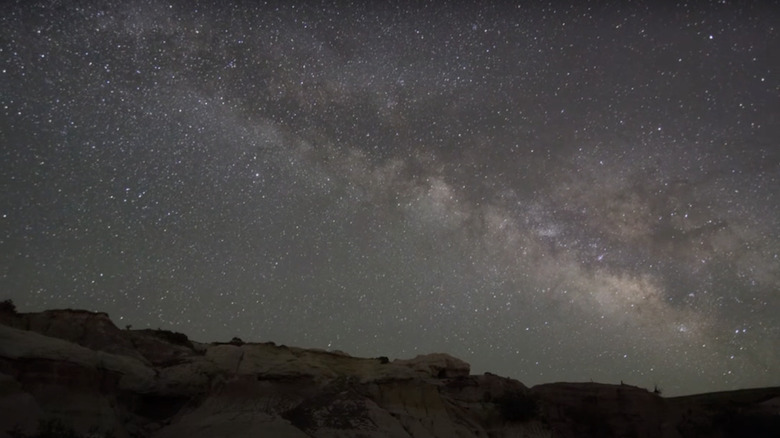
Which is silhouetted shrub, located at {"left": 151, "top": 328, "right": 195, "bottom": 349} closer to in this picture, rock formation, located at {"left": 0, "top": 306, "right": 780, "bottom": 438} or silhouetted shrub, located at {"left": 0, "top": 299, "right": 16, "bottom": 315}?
rock formation, located at {"left": 0, "top": 306, "right": 780, "bottom": 438}

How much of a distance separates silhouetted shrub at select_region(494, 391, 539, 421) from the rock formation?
8 centimetres

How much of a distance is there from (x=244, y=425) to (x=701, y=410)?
100 ft

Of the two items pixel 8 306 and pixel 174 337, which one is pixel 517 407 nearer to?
pixel 174 337

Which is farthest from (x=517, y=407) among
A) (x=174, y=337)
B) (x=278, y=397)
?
(x=174, y=337)

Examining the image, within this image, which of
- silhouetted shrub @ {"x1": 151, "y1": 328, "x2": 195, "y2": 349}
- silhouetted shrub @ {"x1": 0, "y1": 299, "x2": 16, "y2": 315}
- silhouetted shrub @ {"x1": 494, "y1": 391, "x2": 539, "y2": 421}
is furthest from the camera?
silhouetted shrub @ {"x1": 151, "y1": 328, "x2": 195, "y2": 349}

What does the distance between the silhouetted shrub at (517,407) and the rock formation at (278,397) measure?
8 cm

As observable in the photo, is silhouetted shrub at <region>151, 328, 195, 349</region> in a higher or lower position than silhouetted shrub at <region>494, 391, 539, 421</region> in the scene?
higher

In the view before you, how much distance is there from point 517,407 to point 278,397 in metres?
15.4

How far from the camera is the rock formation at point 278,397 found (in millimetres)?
24000

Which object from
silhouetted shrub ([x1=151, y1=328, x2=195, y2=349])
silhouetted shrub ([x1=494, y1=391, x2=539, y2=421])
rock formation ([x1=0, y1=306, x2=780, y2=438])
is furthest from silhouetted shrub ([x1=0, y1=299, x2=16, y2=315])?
silhouetted shrub ([x1=494, y1=391, x2=539, y2=421])

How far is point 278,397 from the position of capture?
3000 cm

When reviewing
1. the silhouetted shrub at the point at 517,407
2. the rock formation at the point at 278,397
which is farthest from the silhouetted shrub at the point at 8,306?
the silhouetted shrub at the point at 517,407

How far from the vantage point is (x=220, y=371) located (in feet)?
100

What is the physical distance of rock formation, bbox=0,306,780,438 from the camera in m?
24.0
